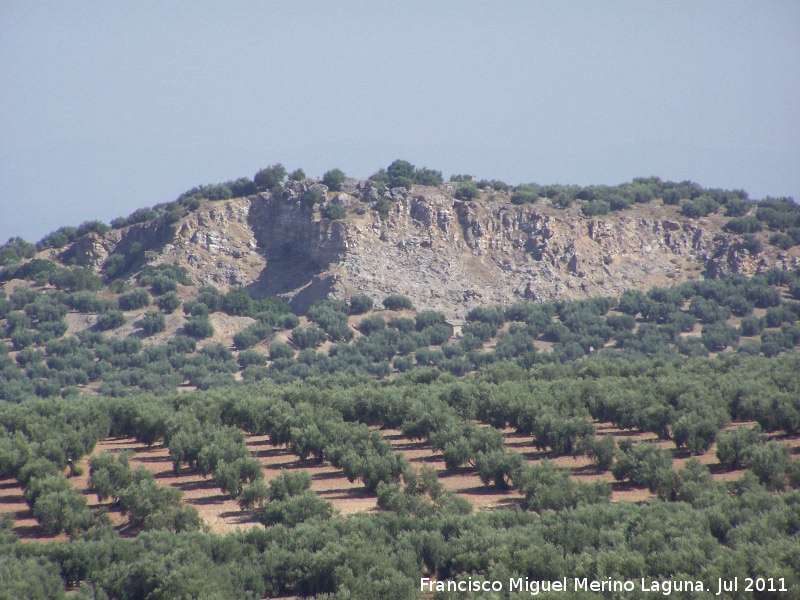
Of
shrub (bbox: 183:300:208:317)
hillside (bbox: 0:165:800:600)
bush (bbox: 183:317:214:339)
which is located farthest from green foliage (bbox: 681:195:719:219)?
bush (bbox: 183:317:214:339)

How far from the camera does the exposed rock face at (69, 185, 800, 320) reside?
5734cm

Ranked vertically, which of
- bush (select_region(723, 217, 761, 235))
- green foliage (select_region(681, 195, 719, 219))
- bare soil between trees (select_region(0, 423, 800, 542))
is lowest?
bare soil between trees (select_region(0, 423, 800, 542))

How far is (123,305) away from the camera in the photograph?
A: 53.8m

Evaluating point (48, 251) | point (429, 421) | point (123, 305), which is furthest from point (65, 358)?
point (429, 421)

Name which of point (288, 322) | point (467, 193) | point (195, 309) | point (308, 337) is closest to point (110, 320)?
point (195, 309)

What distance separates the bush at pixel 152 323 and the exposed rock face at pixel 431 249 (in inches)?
237

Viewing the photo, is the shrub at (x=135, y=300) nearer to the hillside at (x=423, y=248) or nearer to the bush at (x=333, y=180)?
the hillside at (x=423, y=248)

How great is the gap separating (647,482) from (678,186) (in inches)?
2257

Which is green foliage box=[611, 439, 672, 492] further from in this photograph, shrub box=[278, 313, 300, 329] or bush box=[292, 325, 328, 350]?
shrub box=[278, 313, 300, 329]

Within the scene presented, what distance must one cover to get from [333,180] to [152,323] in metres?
18.1

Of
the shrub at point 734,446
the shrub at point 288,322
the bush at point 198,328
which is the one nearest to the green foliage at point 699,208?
the shrub at point 288,322

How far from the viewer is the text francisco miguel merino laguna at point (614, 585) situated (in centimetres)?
1145

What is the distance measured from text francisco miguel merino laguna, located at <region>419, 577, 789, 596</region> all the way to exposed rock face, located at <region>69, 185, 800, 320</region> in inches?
1711

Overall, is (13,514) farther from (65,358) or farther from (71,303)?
(71,303)
